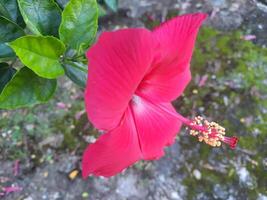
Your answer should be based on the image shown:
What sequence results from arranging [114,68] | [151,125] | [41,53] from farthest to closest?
1. [151,125]
2. [41,53]
3. [114,68]

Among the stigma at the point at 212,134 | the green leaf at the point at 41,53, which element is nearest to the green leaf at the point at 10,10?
the green leaf at the point at 41,53

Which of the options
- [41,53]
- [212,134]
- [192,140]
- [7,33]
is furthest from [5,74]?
[192,140]

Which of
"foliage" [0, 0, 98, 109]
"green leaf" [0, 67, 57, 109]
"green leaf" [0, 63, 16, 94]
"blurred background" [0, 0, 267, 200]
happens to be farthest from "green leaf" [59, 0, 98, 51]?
"blurred background" [0, 0, 267, 200]

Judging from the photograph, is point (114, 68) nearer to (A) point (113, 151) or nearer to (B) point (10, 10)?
(A) point (113, 151)

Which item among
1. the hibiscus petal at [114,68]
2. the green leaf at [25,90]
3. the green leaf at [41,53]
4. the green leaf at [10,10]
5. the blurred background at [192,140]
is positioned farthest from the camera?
the blurred background at [192,140]

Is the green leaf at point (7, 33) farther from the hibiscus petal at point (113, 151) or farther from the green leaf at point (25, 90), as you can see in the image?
the hibiscus petal at point (113, 151)

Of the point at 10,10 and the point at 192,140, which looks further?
the point at 192,140

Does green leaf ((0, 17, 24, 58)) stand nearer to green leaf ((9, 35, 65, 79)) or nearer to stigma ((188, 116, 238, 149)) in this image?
green leaf ((9, 35, 65, 79))

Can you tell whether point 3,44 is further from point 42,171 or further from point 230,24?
point 230,24
